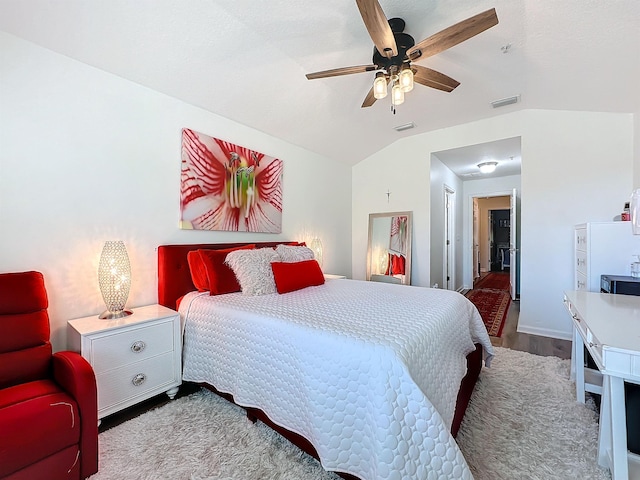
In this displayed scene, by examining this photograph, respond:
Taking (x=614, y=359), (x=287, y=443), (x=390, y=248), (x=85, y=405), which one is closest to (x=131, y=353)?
(x=85, y=405)

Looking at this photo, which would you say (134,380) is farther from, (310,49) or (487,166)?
(487,166)

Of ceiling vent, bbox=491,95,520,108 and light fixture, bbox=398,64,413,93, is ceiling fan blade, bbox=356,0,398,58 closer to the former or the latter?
light fixture, bbox=398,64,413,93

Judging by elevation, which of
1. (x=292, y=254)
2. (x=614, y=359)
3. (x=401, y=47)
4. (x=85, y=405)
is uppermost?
(x=401, y=47)

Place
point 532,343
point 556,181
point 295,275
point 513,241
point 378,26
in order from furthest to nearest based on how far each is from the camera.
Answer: point 513,241
point 556,181
point 532,343
point 295,275
point 378,26

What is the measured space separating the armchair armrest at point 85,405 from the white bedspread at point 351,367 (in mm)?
682

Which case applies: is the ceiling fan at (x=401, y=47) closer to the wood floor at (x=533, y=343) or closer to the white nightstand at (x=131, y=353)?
the white nightstand at (x=131, y=353)

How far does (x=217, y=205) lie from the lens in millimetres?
2863

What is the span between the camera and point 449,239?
5.46m

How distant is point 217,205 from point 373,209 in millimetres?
2734

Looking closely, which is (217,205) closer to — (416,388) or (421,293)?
(421,293)

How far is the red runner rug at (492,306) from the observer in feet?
12.2

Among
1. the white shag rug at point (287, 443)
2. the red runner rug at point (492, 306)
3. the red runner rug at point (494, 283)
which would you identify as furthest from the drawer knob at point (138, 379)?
the red runner rug at point (494, 283)

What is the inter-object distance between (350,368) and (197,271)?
1.75 metres

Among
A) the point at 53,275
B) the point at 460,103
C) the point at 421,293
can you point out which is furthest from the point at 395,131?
the point at 53,275
